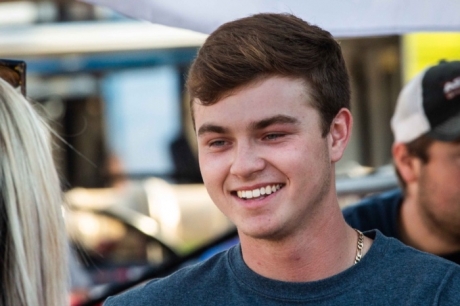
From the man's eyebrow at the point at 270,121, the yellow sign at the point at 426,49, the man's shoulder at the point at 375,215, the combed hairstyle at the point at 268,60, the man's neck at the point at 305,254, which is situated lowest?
the yellow sign at the point at 426,49

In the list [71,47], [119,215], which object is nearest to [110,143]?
[71,47]

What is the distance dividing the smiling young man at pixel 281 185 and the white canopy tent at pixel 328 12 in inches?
11.9

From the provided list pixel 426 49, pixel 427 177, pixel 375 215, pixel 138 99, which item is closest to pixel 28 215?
pixel 375 215

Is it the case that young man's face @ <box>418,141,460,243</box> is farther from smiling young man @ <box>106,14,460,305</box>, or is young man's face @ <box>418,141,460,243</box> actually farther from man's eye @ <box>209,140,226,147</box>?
man's eye @ <box>209,140,226,147</box>

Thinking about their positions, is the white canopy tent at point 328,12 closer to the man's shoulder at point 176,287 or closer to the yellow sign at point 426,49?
the man's shoulder at point 176,287

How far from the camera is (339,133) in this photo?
102 inches

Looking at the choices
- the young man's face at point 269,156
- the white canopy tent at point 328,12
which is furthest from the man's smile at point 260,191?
the white canopy tent at point 328,12

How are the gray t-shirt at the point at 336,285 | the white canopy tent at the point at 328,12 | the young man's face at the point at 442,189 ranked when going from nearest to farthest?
the gray t-shirt at the point at 336,285, the white canopy tent at the point at 328,12, the young man's face at the point at 442,189

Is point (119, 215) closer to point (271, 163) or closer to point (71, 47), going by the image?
point (71, 47)

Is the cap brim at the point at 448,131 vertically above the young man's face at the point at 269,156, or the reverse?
the young man's face at the point at 269,156

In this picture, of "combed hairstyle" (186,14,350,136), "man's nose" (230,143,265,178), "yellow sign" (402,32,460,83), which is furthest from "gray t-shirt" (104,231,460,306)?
"yellow sign" (402,32,460,83)

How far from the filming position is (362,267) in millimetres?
2408

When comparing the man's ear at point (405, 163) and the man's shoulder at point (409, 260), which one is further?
the man's ear at point (405, 163)

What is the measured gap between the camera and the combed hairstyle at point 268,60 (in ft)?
7.86
